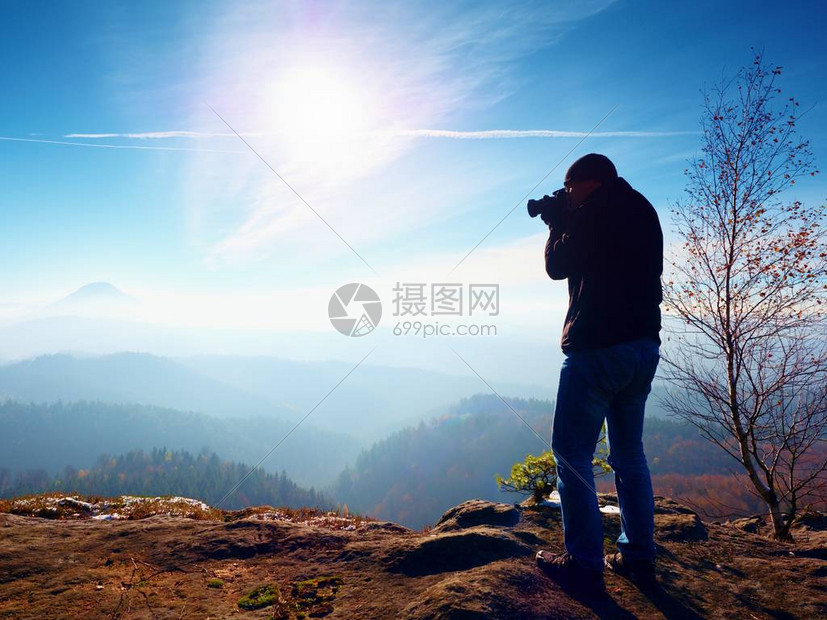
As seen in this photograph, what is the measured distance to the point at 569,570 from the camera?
3900mm

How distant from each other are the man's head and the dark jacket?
8 centimetres

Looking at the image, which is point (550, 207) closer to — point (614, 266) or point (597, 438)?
point (614, 266)

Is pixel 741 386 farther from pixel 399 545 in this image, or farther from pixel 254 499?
pixel 254 499

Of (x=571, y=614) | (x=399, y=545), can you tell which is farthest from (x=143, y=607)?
(x=571, y=614)

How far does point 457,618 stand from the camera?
305 centimetres

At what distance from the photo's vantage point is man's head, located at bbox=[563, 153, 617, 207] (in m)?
4.26

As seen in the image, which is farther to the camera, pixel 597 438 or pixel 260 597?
pixel 597 438

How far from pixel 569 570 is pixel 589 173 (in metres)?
3.86

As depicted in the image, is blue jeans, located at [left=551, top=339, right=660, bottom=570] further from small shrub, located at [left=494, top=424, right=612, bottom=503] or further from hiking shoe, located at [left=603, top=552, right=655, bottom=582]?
small shrub, located at [left=494, top=424, right=612, bottom=503]

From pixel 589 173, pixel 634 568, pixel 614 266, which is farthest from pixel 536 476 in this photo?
pixel 589 173

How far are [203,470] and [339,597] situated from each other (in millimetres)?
193909

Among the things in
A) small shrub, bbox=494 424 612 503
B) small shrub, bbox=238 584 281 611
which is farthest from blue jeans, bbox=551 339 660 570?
small shrub, bbox=494 424 612 503

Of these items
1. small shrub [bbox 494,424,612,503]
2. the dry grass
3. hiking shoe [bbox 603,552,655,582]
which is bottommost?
the dry grass

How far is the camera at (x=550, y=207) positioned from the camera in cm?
456
